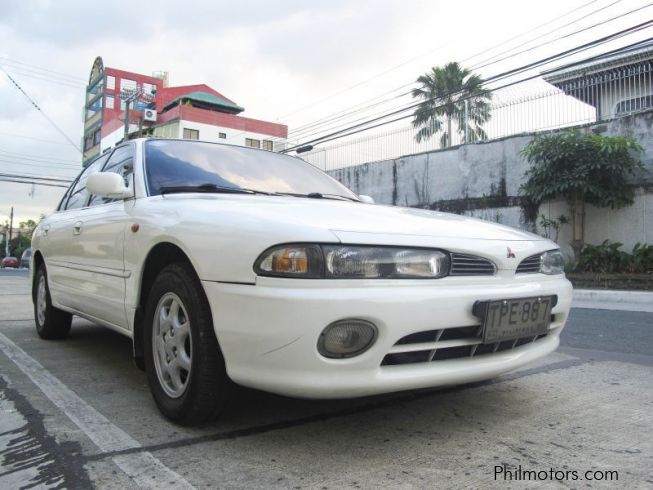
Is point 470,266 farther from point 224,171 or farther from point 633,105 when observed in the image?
point 633,105

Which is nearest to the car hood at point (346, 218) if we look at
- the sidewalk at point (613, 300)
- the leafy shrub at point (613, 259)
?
the sidewalk at point (613, 300)

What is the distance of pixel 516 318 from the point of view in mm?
2232

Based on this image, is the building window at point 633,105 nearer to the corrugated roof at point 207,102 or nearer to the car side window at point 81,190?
the car side window at point 81,190

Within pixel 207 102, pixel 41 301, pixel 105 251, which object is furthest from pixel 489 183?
pixel 207 102

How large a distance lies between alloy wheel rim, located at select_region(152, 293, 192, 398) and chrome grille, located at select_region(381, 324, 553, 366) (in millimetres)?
876

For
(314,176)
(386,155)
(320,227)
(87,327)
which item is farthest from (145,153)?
(386,155)

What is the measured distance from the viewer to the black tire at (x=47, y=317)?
14.1 ft

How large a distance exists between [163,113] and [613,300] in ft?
141

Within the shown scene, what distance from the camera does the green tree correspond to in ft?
33.1

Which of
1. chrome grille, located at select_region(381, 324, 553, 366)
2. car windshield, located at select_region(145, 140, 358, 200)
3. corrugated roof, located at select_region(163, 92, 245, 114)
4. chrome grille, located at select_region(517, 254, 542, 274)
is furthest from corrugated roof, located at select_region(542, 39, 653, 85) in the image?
corrugated roof, located at select_region(163, 92, 245, 114)

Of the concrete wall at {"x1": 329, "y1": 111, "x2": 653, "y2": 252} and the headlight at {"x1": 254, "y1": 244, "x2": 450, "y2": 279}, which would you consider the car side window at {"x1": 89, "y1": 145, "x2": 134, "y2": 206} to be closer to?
the headlight at {"x1": 254, "y1": 244, "x2": 450, "y2": 279}

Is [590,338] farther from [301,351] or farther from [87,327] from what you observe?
[87,327]

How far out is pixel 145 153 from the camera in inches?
125

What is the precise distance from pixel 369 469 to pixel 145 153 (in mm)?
2234
